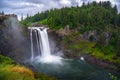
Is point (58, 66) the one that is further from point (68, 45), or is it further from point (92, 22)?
point (92, 22)

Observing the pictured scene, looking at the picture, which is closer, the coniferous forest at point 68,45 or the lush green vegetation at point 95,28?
the coniferous forest at point 68,45

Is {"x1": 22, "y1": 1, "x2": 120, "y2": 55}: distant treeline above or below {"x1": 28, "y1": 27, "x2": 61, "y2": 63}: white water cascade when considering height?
above

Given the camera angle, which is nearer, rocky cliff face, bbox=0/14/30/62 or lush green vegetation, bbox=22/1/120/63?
rocky cliff face, bbox=0/14/30/62

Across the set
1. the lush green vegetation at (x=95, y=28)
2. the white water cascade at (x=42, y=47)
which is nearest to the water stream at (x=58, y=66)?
the white water cascade at (x=42, y=47)

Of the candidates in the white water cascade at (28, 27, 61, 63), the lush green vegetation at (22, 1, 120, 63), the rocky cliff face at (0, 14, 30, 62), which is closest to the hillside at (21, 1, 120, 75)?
the lush green vegetation at (22, 1, 120, 63)

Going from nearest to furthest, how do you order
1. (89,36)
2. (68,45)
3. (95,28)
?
(68,45) → (89,36) → (95,28)

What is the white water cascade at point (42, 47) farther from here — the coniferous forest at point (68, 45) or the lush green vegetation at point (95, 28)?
the lush green vegetation at point (95, 28)

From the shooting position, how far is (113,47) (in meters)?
120

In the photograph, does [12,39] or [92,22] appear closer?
[12,39]

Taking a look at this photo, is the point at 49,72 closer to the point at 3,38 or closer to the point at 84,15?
the point at 3,38

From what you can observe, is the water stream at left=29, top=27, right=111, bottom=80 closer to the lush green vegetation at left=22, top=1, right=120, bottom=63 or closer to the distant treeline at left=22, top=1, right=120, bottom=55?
the lush green vegetation at left=22, top=1, right=120, bottom=63

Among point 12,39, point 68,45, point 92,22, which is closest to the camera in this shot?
point 12,39

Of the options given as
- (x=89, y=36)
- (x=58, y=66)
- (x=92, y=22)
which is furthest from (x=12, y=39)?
(x=92, y=22)

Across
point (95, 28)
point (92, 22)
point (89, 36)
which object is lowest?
point (89, 36)
